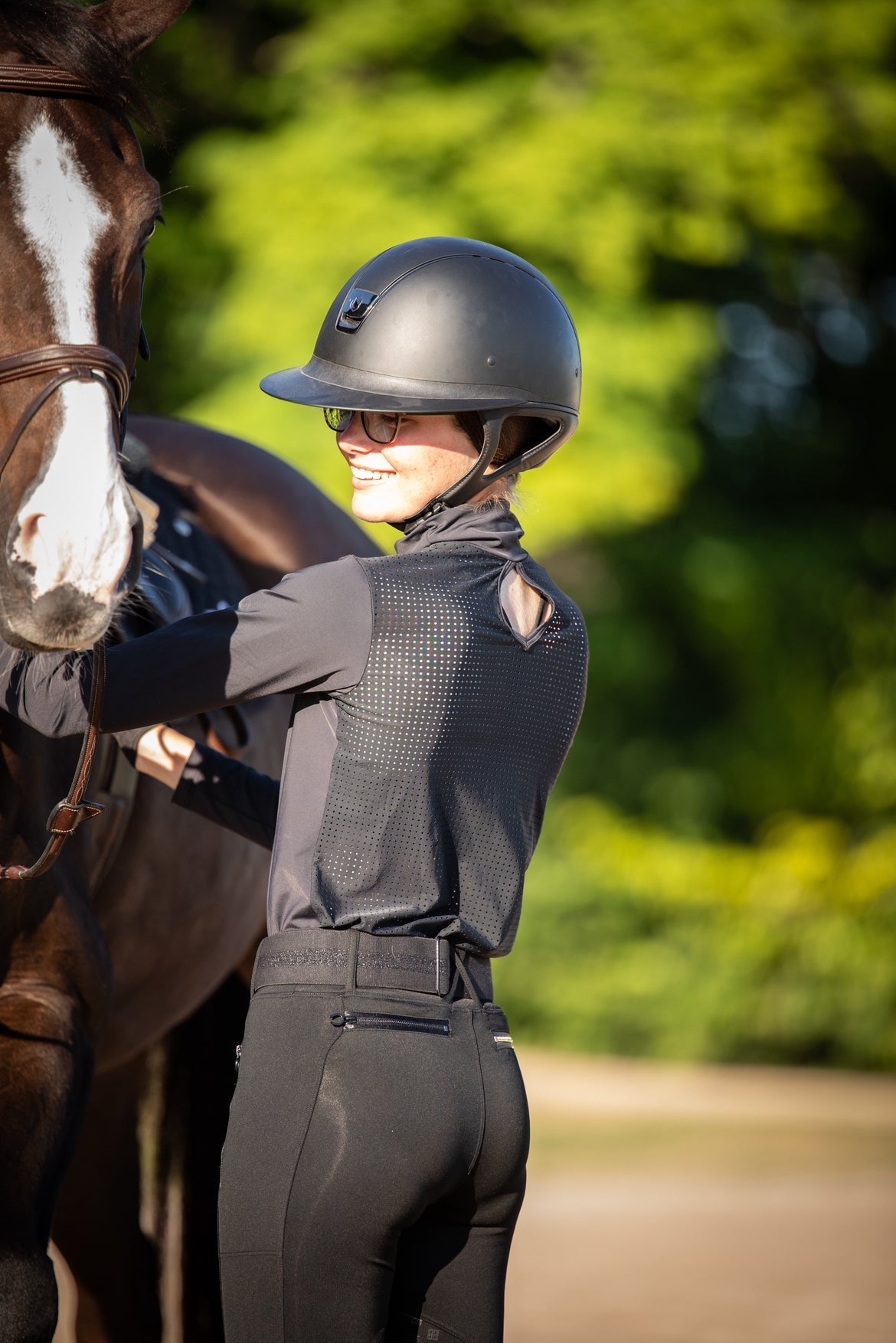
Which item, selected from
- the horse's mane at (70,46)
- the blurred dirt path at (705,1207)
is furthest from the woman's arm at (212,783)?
the blurred dirt path at (705,1207)

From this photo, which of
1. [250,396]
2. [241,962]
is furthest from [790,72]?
[241,962]

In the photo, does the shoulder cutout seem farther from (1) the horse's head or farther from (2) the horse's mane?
(2) the horse's mane

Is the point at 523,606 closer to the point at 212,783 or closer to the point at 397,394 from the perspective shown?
the point at 397,394

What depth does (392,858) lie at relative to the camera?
2.03m

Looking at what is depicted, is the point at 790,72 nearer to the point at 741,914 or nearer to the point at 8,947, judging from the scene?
the point at 741,914

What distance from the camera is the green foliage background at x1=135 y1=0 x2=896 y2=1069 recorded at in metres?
9.39

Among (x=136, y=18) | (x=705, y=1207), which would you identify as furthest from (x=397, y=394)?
(x=705, y=1207)

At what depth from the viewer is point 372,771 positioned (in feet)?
6.68

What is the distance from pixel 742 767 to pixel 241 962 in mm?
8780

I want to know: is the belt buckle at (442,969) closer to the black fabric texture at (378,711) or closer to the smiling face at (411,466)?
the black fabric texture at (378,711)

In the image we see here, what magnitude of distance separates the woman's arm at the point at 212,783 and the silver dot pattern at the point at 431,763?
0.49 metres

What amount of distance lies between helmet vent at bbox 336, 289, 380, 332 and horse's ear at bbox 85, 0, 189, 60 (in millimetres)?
549

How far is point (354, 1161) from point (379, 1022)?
171mm

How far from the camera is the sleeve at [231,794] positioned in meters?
2.53
